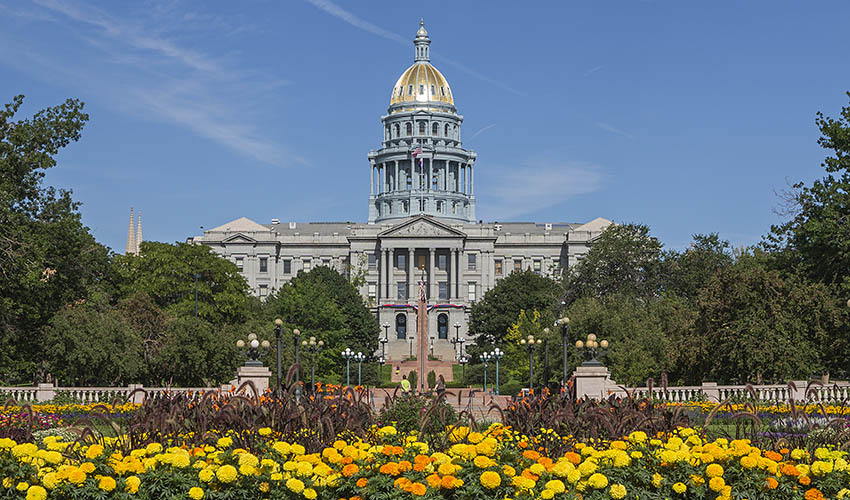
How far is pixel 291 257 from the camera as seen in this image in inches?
A: 5507

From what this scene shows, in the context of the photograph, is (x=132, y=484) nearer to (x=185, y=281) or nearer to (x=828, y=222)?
(x=828, y=222)

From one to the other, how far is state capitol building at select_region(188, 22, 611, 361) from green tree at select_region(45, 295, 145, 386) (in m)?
65.9

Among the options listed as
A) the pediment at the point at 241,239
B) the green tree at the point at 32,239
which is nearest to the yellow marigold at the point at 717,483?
the green tree at the point at 32,239

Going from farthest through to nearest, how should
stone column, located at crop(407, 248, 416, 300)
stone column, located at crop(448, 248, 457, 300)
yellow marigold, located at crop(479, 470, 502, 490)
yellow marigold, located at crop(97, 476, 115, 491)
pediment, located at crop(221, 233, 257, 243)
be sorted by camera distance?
pediment, located at crop(221, 233, 257, 243)
stone column, located at crop(448, 248, 457, 300)
stone column, located at crop(407, 248, 416, 300)
yellow marigold, located at crop(97, 476, 115, 491)
yellow marigold, located at crop(479, 470, 502, 490)

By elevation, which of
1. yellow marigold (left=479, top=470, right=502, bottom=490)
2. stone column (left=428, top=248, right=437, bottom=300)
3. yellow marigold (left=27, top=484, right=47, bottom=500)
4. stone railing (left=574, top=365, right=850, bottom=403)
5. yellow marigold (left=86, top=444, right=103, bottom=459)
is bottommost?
yellow marigold (left=27, top=484, right=47, bottom=500)

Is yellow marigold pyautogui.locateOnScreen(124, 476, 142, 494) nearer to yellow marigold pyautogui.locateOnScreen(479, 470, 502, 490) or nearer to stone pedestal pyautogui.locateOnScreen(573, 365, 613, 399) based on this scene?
yellow marigold pyautogui.locateOnScreen(479, 470, 502, 490)

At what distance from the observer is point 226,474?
1143 centimetres

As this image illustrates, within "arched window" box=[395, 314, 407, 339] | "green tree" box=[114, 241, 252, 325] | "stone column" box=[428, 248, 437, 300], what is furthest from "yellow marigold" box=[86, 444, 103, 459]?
"stone column" box=[428, 248, 437, 300]

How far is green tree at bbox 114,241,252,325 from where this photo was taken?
79.9m

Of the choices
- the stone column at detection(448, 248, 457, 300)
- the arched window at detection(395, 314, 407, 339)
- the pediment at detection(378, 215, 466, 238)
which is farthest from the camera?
the pediment at detection(378, 215, 466, 238)

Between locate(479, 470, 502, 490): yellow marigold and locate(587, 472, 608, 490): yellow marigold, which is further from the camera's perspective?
locate(587, 472, 608, 490): yellow marigold

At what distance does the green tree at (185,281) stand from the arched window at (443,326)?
5033cm

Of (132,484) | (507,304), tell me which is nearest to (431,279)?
(507,304)

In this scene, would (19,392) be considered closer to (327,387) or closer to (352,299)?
(327,387)
